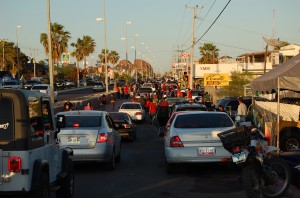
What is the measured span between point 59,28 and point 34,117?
273 feet

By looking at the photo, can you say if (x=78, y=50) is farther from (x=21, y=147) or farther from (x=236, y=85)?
(x=21, y=147)

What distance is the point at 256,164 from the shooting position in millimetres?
8438

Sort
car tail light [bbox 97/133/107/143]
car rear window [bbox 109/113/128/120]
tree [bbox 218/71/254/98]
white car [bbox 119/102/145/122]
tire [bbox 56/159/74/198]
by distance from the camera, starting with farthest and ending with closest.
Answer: tree [bbox 218/71/254/98] → white car [bbox 119/102/145/122] → car rear window [bbox 109/113/128/120] → car tail light [bbox 97/133/107/143] → tire [bbox 56/159/74/198]

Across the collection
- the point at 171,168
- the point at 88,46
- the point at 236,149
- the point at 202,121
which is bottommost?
the point at 171,168

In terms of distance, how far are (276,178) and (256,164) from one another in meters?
0.45

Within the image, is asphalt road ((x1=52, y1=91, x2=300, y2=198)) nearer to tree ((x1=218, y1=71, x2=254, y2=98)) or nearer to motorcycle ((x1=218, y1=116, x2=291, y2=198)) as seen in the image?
motorcycle ((x1=218, y1=116, x2=291, y2=198))

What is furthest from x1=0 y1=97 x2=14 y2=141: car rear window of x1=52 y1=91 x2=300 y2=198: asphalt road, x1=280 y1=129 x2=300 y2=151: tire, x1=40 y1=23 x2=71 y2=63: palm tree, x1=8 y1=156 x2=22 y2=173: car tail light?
x1=40 y1=23 x2=71 y2=63: palm tree

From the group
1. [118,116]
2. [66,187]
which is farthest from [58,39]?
[66,187]

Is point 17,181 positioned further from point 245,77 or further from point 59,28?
point 59,28

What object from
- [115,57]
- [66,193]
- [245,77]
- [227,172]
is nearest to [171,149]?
[227,172]

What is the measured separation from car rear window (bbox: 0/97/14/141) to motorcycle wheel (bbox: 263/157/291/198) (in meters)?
4.02

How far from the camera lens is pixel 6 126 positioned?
6.77 m

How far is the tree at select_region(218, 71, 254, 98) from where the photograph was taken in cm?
4527

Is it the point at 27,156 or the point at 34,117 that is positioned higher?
the point at 34,117
